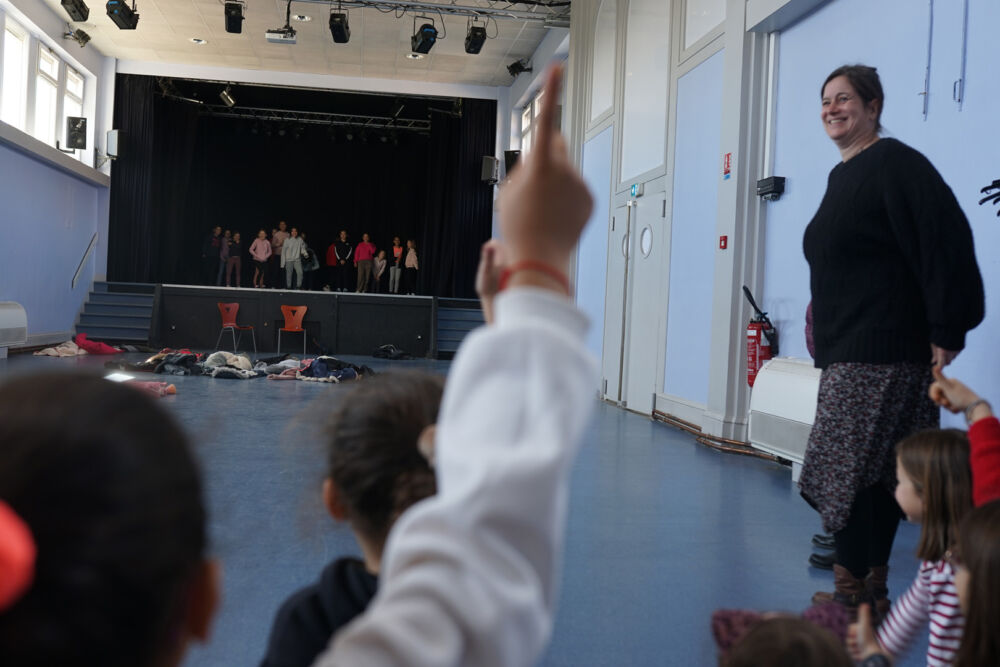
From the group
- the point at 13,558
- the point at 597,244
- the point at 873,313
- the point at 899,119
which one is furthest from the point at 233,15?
the point at 13,558

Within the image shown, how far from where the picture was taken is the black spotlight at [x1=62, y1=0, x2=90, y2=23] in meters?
10.8

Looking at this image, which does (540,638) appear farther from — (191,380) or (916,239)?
(191,380)

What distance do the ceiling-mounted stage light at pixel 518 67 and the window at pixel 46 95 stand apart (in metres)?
6.68

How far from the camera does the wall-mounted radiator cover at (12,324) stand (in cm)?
954

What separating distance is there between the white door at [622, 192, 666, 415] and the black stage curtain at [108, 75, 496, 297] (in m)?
7.98

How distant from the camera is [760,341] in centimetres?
512

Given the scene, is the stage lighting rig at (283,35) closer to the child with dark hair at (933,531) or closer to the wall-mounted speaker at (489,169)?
the wall-mounted speaker at (489,169)

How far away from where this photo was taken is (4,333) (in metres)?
9.54

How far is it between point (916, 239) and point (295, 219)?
17.9 metres

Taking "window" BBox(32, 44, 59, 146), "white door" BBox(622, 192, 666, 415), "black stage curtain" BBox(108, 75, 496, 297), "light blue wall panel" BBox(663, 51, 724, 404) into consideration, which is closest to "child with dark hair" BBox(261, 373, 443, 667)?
"light blue wall panel" BBox(663, 51, 724, 404)

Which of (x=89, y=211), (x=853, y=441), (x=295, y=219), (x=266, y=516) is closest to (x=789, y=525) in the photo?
(x=853, y=441)

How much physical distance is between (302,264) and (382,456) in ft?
53.8

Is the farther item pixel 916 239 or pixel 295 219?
pixel 295 219

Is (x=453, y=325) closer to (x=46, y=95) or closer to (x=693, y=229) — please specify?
(x=46, y=95)
